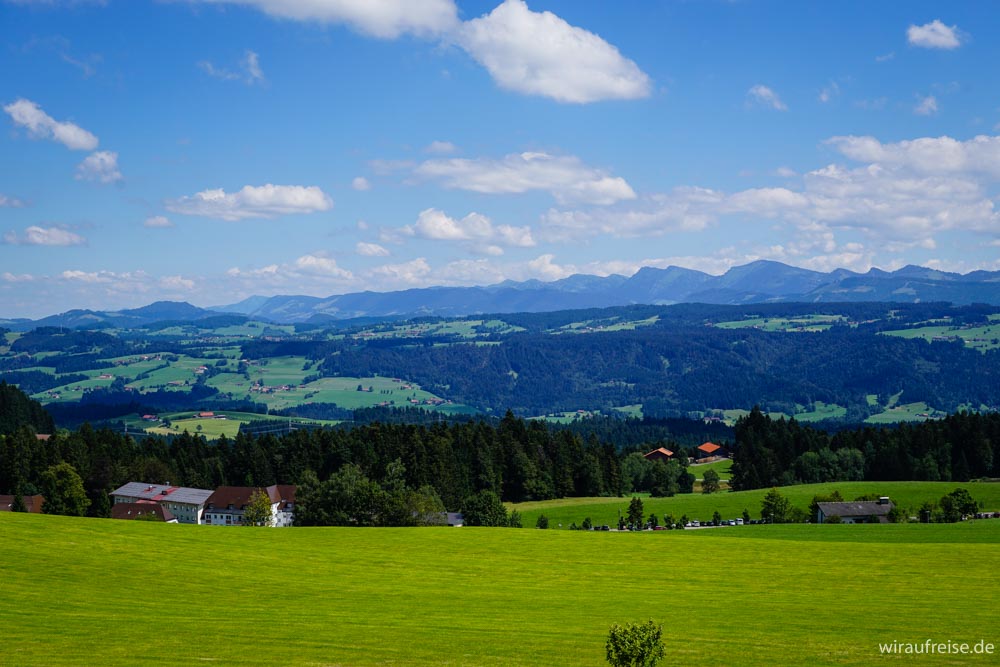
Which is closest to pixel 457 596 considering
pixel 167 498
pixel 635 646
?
pixel 635 646

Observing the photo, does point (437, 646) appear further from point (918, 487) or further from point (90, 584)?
point (918, 487)

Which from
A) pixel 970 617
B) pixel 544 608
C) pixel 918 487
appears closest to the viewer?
pixel 970 617

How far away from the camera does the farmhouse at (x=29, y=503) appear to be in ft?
304

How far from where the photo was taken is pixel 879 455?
135000 millimetres

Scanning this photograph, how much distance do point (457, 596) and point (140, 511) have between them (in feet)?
237

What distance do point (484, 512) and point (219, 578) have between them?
5204 centimetres

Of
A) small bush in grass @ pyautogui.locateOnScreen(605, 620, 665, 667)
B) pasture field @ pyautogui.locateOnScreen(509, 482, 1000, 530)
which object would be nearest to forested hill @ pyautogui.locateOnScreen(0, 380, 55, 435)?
pasture field @ pyautogui.locateOnScreen(509, 482, 1000, 530)

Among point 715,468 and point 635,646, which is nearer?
point 635,646

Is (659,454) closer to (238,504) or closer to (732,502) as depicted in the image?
(732,502)

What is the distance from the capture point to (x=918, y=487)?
112m

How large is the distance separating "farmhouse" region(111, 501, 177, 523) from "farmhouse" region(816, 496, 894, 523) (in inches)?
2961

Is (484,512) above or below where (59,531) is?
below

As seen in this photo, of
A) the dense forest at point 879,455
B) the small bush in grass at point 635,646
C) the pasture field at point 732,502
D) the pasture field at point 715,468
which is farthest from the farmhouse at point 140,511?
the pasture field at point 715,468

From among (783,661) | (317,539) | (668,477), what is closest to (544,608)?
(783,661)
